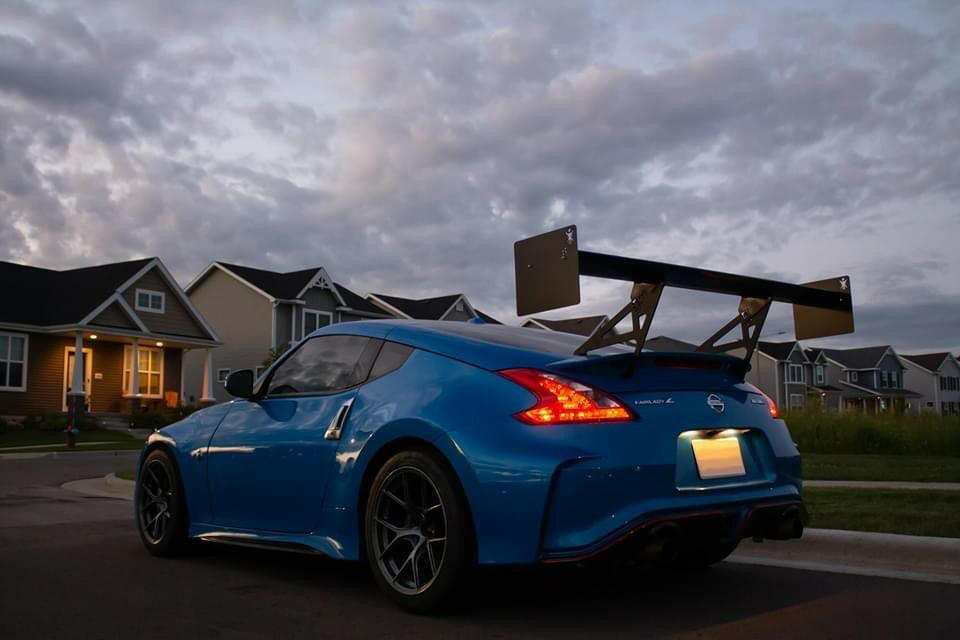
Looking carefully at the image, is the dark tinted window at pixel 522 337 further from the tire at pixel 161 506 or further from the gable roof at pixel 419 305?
the gable roof at pixel 419 305

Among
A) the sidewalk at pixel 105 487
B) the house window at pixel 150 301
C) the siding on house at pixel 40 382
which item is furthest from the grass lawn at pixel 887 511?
the house window at pixel 150 301

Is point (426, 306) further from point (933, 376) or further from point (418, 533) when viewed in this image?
point (933, 376)

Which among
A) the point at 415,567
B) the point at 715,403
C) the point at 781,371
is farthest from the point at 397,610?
the point at 781,371

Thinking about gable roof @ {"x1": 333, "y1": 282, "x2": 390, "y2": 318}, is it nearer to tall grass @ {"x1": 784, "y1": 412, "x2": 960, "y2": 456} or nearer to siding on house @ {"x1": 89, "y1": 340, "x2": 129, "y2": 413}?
siding on house @ {"x1": 89, "y1": 340, "x2": 129, "y2": 413}

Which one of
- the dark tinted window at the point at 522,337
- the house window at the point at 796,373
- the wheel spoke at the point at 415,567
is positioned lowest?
the wheel spoke at the point at 415,567

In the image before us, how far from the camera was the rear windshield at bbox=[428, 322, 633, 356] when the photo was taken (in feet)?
14.8

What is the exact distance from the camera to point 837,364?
86062 millimetres

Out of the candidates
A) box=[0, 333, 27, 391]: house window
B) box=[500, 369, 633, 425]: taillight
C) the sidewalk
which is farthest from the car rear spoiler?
box=[0, 333, 27, 391]: house window

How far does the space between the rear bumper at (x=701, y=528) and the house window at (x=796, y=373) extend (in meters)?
74.0

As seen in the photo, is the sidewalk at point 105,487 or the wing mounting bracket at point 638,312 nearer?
the wing mounting bracket at point 638,312

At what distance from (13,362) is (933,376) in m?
83.9

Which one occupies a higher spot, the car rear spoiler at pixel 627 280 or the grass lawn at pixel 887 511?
the car rear spoiler at pixel 627 280

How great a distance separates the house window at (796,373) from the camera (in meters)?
74.6

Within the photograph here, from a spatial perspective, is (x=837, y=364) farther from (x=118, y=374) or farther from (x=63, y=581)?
(x=63, y=581)
